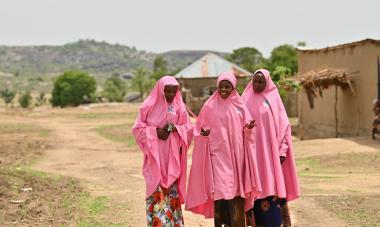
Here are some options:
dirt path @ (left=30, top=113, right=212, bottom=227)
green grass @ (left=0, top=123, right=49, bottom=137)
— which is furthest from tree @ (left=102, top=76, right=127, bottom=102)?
dirt path @ (left=30, top=113, right=212, bottom=227)

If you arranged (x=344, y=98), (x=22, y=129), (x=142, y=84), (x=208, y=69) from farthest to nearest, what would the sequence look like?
(x=142, y=84), (x=208, y=69), (x=22, y=129), (x=344, y=98)

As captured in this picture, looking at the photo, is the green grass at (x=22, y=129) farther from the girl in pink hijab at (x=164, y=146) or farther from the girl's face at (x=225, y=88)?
the girl's face at (x=225, y=88)

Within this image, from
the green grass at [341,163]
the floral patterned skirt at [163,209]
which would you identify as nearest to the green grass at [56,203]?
the floral patterned skirt at [163,209]

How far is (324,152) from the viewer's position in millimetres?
15648

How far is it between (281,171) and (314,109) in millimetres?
17147

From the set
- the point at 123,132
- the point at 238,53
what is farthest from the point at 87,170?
the point at 238,53

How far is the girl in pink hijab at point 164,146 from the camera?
20.5ft

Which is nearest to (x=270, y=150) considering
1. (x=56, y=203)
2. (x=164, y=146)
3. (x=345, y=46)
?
(x=164, y=146)

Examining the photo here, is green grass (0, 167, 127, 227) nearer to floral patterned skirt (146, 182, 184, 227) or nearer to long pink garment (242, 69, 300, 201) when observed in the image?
floral patterned skirt (146, 182, 184, 227)

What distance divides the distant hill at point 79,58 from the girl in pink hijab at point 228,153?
116 m

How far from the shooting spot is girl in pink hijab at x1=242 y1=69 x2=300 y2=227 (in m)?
6.22

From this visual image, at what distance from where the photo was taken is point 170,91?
20.5 ft

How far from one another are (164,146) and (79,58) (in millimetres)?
133688

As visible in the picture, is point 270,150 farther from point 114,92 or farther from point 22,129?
point 114,92
